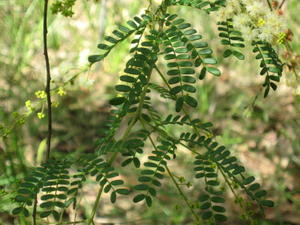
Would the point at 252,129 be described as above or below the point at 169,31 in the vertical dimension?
below

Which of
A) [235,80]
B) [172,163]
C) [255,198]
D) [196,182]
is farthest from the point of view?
[235,80]

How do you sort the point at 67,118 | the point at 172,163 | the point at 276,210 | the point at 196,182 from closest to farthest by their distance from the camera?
the point at 276,210, the point at 196,182, the point at 172,163, the point at 67,118

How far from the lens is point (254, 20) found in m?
1.24

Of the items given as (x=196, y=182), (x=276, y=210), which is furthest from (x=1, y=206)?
(x=276, y=210)

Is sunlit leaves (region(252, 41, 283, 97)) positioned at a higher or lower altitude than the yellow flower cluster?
lower

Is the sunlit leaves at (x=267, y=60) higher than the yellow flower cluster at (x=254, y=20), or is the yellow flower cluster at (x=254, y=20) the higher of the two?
the yellow flower cluster at (x=254, y=20)

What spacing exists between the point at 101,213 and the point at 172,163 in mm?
610

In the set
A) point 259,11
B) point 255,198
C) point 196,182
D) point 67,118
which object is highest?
point 259,11

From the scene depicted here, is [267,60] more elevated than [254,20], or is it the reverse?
[254,20]

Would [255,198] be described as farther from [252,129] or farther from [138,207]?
[252,129]

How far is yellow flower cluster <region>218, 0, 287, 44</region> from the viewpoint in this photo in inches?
46.8

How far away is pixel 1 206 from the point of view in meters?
1.47

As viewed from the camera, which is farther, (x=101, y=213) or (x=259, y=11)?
(x=101, y=213)

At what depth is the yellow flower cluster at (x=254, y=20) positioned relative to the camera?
3.90ft
